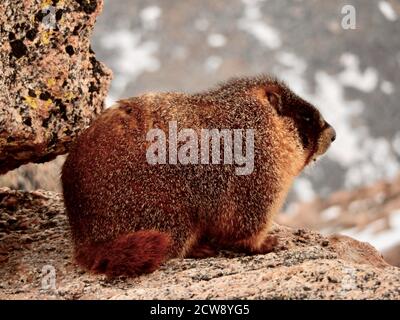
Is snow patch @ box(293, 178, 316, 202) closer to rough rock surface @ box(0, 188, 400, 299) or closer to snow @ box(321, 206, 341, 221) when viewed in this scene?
snow @ box(321, 206, 341, 221)

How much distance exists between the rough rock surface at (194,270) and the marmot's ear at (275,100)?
97cm

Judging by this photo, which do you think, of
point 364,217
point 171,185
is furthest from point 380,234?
point 171,185

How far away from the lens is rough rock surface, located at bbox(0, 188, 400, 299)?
4605 millimetres

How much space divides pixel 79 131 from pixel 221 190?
112 centimetres

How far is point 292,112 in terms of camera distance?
610 cm

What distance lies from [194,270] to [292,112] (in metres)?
1.48

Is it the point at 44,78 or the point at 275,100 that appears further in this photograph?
the point at 275,100

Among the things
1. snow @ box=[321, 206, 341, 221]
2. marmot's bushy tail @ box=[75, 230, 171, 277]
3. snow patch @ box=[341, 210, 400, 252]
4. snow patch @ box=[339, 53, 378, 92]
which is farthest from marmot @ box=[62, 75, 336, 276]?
snow patch @ box=[339, 53, 378, 92]

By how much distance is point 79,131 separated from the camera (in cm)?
604

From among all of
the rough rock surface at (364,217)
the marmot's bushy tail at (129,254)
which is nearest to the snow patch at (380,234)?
the rough rock surface at (364,217)

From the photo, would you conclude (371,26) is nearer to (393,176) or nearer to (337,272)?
(393,176)

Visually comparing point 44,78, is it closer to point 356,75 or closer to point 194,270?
point 194,270
